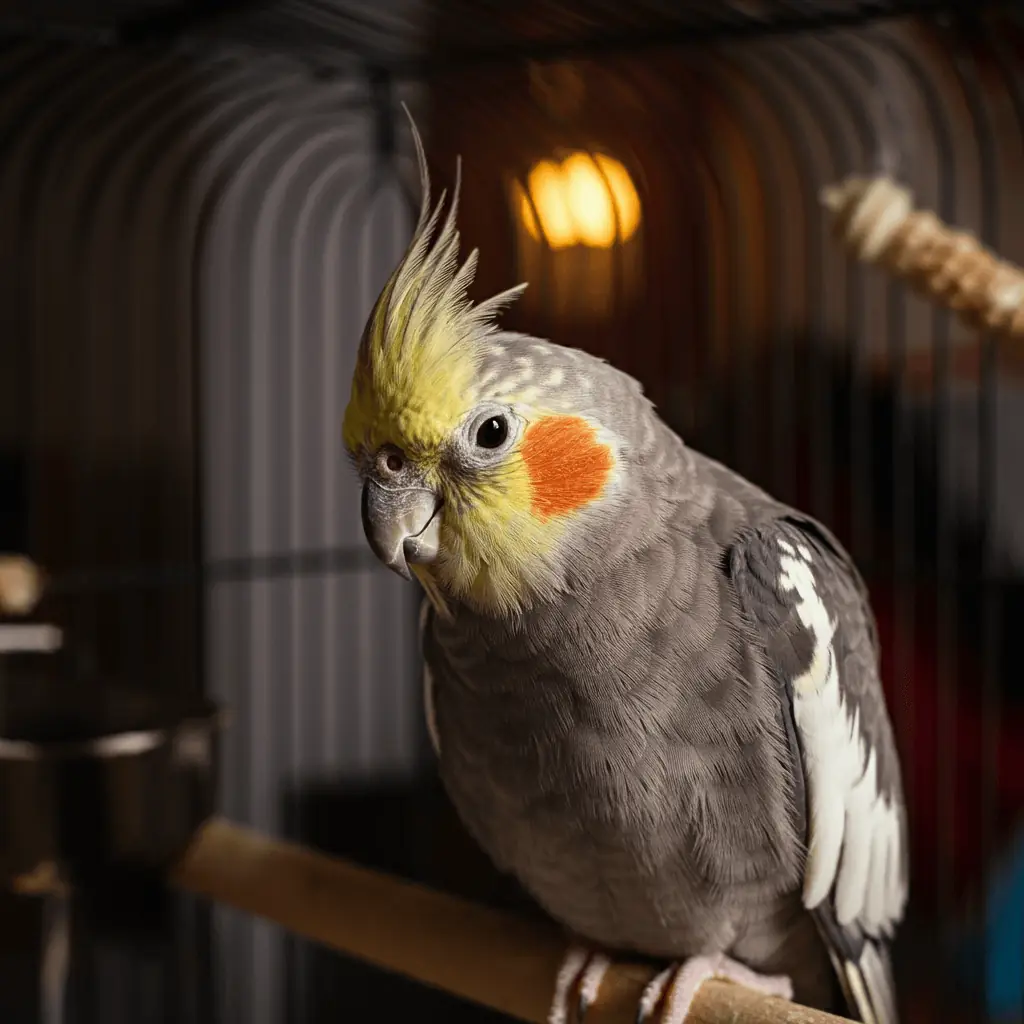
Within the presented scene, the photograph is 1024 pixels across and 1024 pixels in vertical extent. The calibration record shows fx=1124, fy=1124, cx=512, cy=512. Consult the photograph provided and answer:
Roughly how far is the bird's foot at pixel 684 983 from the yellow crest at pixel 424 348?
41 centimetres

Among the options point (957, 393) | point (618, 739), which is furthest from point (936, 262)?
point (957, 393)

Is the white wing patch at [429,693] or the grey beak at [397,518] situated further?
the white wing patch at [429,693]

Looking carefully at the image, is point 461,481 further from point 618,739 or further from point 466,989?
point 466,989

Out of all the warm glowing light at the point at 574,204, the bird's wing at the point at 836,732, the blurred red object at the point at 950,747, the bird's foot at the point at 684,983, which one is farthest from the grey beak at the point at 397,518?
the blurred red object at the point at 950,747

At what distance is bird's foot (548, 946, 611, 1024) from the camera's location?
0.79 m

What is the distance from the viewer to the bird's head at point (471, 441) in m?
0.56

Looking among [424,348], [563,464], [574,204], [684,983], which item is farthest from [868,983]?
[574,204]

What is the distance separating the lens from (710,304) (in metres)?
1.61

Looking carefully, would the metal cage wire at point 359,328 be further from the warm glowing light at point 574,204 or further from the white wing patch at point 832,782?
the white wing patch at point 832,782

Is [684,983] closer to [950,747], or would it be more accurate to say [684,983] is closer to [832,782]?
[832,782]

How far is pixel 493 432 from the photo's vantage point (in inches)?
23.0

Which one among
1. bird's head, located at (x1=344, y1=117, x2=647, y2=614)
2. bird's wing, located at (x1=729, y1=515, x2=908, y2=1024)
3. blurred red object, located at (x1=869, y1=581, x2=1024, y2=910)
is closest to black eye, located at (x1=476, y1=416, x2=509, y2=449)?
bird's head, located at (x1=344, y1=117, x2=647, y2=614)

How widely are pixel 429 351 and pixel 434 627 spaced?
0.24 metres

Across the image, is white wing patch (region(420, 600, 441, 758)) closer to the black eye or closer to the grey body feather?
the grey body feather
